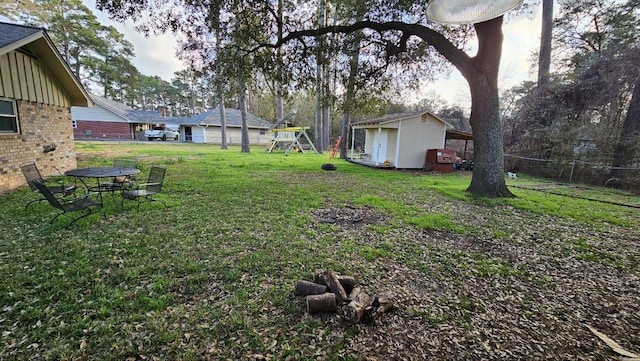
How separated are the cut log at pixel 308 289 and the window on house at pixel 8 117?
8.38 m

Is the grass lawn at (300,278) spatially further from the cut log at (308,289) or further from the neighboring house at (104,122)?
the neighboring house at (104,122)

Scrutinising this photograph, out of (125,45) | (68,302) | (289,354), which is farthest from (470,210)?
(125,45)

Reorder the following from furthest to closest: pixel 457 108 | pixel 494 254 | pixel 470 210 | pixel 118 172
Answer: pixel 457 108 → pixel 470 210 → pixel 118 172 → pixel 494 254

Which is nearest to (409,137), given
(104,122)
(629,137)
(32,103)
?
(629,137)

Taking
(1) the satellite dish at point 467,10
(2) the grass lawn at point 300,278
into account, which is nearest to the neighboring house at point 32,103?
(2) the grass lawn at point 300,278

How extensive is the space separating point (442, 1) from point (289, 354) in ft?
11.7

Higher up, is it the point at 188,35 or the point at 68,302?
the point at 188,35

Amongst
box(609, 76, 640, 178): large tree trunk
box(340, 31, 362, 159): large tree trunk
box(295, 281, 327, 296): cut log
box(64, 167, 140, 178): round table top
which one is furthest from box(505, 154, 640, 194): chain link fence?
box(64, 167, 140, 178): round table top

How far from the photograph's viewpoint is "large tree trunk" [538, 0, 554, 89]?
44.3 feet

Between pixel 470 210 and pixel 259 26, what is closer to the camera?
pixel 470 210

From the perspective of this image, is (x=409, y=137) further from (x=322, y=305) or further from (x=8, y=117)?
(x=8, y=117)

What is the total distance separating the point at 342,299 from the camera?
268cm

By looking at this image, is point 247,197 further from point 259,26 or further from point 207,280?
point 259,26

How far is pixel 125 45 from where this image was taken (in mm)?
34062
